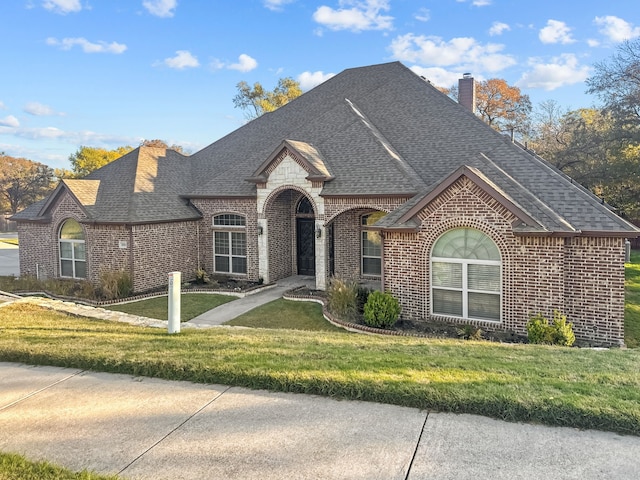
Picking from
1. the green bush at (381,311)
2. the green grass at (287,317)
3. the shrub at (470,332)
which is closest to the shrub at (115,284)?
the green grass at (287,317)

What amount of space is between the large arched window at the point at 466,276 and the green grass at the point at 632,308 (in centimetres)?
325

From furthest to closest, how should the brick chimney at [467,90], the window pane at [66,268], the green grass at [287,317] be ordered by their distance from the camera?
the brick chimney at [467,90]
the window pane at [66,268]
the green grass at [287,317]

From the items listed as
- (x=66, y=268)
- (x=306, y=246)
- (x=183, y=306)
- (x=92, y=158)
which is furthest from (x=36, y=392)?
(x=92, y=158)

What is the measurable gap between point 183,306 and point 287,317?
11.3 ft

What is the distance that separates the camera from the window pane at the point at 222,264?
18.9 meters

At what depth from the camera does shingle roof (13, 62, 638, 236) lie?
39.5ft

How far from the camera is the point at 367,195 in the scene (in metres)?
15.2

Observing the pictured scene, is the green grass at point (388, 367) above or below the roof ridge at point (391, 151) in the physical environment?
below

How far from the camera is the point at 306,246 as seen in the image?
18875 millimetres

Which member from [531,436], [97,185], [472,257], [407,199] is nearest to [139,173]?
[97,185]

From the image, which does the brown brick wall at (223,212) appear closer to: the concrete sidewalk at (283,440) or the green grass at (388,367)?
the green grass at (388,367)

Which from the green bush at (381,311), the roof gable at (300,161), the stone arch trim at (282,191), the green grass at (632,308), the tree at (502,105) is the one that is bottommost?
the green grass at (632,308)

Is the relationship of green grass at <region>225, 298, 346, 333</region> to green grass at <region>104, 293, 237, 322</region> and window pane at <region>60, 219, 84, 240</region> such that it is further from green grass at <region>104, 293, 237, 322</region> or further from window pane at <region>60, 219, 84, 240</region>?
window pane at <region>60, 219, 84, 240</region>

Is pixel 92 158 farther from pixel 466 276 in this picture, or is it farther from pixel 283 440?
pixel 283 440
